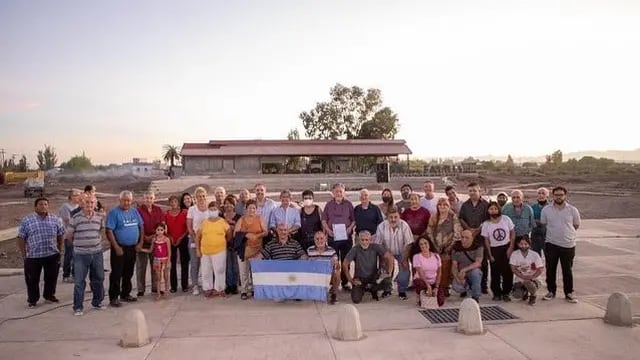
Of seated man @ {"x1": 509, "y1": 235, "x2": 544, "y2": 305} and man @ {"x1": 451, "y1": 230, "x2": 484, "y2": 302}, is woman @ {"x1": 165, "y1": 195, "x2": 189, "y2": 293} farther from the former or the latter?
seated man @ {"x1": 509, "y1": 235, "x2": 544, "y2": 305}

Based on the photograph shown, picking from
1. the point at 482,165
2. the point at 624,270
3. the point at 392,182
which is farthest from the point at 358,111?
the point at 624,270

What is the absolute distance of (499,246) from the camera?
285 inches

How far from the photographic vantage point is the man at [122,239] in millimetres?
7180

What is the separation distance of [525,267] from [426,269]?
58.0 inches

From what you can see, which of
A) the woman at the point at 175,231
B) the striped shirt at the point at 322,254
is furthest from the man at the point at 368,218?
the woman at the point at 175,231

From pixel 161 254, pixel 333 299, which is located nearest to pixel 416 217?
pixel 333 299

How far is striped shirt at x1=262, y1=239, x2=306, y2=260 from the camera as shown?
749 cm

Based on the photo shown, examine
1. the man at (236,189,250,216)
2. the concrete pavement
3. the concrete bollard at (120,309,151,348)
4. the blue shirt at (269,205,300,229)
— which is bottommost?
the concrete pavement

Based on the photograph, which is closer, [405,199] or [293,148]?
[405,199]

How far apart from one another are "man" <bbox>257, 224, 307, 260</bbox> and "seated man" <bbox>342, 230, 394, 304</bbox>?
0.74m

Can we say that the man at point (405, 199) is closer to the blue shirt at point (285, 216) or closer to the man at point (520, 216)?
the man at point (520, 216)

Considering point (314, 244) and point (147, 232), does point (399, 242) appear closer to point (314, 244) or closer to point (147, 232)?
point (314, 244)

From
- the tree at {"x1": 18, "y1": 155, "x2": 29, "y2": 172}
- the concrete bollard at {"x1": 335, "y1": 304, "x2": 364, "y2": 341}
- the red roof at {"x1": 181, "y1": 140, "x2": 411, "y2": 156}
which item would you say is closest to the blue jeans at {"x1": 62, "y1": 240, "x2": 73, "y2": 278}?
the concrete bollard at {"x1": 335, "y1": 304, "x2": 364, "y2": 341}

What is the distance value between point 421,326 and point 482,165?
245 ft
